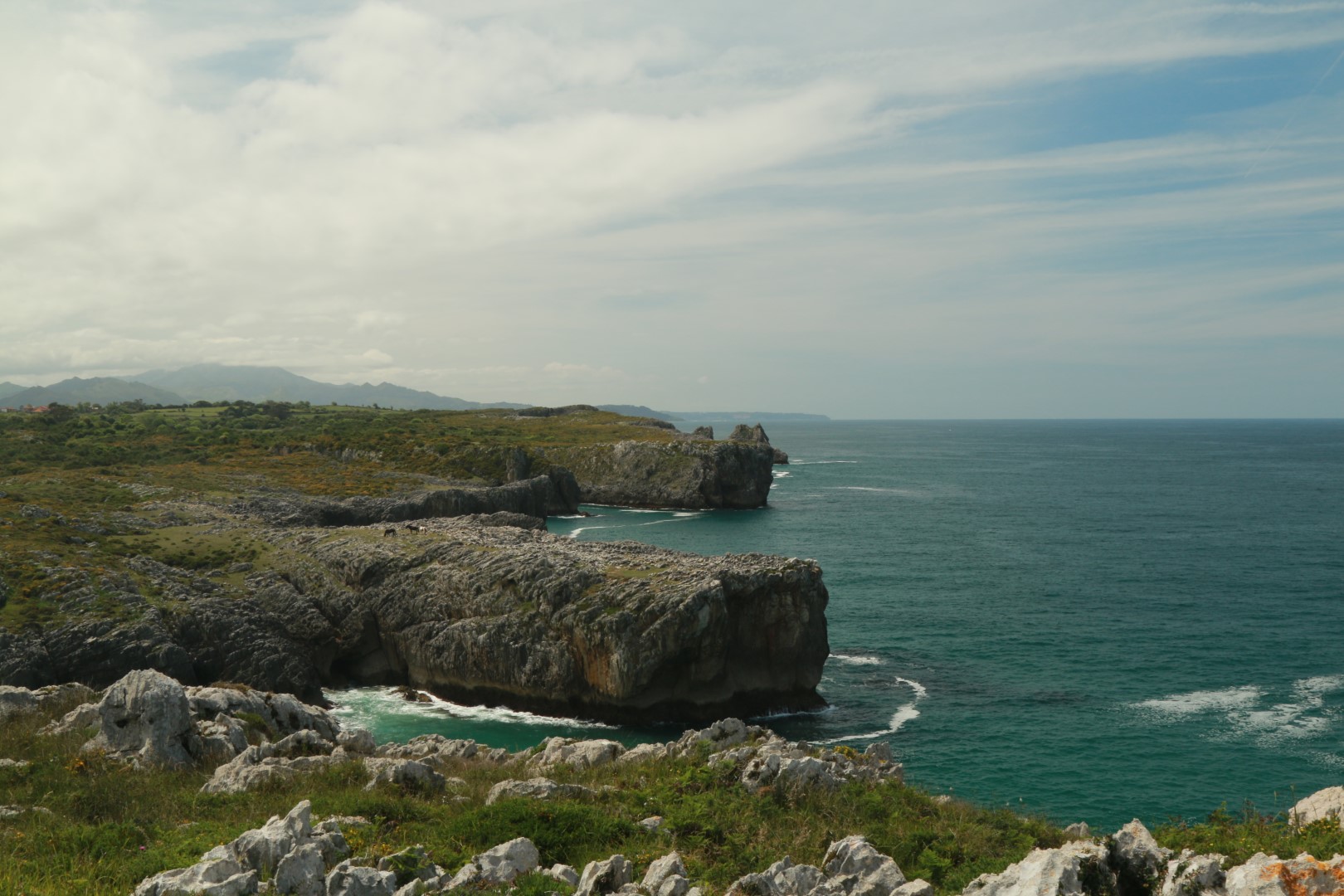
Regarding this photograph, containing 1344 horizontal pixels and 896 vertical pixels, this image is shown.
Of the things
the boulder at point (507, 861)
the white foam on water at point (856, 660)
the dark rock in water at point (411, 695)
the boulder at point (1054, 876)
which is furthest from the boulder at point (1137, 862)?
the dark rock in water at point (411, 695)

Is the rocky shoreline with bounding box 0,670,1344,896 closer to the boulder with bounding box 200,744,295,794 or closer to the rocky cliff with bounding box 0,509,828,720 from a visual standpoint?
the boulder with bounding box 200,744,295,794

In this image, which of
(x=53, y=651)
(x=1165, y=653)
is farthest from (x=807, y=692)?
(x=53, y=651)

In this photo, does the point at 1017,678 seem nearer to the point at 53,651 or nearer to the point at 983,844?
the point at 983,844

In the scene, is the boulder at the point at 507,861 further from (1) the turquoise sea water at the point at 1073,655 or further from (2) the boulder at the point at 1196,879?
(1) the turquoise sea water at the point at 1073,655

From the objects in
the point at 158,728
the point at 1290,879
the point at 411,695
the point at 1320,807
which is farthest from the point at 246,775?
the point at 411,695

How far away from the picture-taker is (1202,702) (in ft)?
143

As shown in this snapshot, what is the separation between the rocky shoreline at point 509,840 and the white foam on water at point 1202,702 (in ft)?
79.8

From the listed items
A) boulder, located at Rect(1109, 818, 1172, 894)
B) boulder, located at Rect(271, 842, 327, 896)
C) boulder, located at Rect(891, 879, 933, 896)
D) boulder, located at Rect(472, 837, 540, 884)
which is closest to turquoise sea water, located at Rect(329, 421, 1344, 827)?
boulder, located at Rect(1109, 818, 1172, 894)

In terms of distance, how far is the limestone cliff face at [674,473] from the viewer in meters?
127

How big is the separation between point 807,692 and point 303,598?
99.6ft

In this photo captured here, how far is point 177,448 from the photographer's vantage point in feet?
367

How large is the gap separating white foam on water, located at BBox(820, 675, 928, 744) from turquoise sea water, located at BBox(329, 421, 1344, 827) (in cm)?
16

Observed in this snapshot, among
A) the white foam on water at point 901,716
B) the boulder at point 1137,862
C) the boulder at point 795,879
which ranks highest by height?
the boulder at point 1137,862

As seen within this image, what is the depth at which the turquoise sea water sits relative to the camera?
36.0 m
